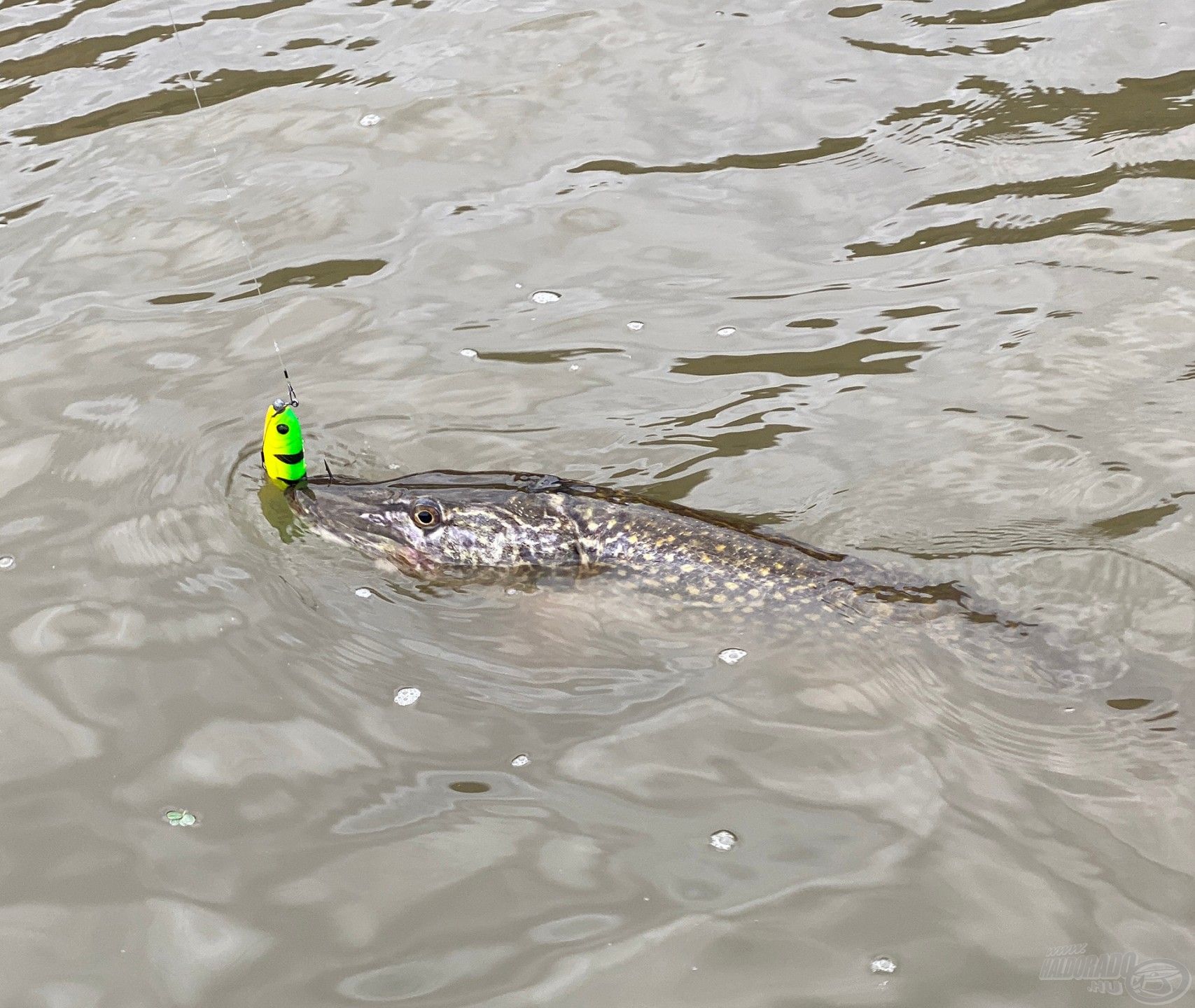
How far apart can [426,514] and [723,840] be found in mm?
2213

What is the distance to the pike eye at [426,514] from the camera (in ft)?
18.6

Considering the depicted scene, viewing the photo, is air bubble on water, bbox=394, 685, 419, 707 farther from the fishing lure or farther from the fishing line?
the fishing line

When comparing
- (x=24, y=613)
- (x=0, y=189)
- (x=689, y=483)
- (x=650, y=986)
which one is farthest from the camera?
(x=0, y=189)

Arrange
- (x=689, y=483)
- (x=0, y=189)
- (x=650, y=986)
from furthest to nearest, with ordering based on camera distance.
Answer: (x=0, y=189)
(x=689, y=483)
(x=650, y=986)

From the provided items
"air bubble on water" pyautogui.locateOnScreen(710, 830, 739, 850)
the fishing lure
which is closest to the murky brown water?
"air bubble on water" pyautogui.locateOnScreen(710, 830, 739, 850)

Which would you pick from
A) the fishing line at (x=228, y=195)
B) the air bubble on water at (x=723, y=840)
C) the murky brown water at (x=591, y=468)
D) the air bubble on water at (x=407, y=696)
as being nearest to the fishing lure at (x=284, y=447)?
the fishing line at (x=228, y=195)

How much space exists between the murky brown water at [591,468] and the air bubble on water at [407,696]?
0.11 meters

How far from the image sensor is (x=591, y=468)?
20.8 ft

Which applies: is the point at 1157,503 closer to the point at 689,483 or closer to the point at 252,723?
the point at 689,483

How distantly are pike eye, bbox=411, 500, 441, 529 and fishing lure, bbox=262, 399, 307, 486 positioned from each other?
0.68 metres

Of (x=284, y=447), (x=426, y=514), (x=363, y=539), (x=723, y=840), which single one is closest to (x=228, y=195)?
(x=284, y=447)

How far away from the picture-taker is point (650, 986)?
3.79 m

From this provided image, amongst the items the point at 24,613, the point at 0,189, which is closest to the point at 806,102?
the point at 0,189

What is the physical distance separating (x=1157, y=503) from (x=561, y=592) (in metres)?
3.02
